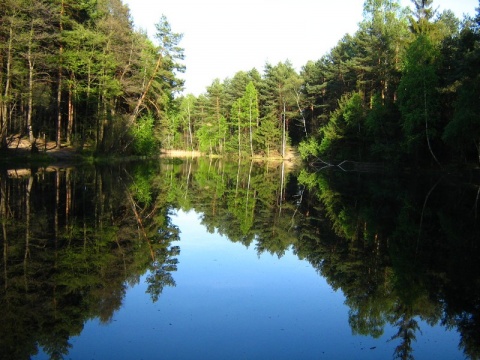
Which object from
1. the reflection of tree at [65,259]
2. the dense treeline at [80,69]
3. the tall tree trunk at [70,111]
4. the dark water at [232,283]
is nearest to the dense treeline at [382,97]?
the dense treeline at [80,69]

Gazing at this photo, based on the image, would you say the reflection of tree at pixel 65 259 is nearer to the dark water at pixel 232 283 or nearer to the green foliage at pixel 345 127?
the dark water at pixel 232 283

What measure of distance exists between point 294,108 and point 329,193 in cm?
4799

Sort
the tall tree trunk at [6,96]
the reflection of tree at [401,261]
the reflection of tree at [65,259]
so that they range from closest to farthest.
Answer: the reflection of tree at [65,259] → the reflection of tree at [401,261] → the tall tree trunk at [6,96]

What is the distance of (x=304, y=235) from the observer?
37.3 ft

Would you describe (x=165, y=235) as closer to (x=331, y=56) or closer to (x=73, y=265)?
(x=73, y=265)

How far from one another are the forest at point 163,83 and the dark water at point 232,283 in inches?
721

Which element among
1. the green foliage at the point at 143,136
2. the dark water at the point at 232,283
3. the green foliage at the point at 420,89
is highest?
the green foliage at the point at 420,89

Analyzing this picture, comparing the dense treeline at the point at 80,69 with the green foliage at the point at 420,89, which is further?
the green foliage at the point at 420,89

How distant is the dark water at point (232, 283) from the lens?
4.98 meters

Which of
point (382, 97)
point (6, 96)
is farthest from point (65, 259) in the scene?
point (382, 97)

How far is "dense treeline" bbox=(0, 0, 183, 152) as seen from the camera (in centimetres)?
2808

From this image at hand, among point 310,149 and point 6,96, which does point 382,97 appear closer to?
point 310,149

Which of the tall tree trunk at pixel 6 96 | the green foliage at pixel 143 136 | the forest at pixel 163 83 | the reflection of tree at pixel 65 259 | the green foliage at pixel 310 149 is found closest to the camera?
the reflection of tree at pixel 65 259

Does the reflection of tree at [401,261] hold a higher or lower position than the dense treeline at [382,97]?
lower
